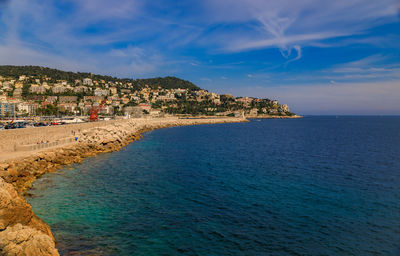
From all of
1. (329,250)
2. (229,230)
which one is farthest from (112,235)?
(329,250)

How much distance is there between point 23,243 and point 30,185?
11985 mm

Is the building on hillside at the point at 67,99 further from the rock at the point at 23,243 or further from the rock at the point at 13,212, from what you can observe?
the rock at the point at 23,243

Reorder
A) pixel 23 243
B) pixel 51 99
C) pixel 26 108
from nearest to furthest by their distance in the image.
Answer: pixel 23 243 → pixel 26 108 → pixel 51 99

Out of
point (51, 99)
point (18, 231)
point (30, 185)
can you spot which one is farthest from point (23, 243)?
point (51, 99)

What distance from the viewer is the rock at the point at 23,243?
7719 mm

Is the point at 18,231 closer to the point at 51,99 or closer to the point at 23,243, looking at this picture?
the point at 23,243

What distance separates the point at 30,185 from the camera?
18.0m

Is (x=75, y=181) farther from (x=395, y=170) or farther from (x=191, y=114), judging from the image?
(x=191, y=114)

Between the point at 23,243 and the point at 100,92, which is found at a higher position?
the point at 100,92

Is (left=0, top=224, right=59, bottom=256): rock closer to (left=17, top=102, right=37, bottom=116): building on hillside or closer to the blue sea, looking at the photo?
the blue sea

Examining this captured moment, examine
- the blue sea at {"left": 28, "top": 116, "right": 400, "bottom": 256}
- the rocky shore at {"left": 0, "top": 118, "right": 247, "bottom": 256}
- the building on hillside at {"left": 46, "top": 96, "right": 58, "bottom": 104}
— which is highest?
the building on hillside at {"left": 46, "top": 96, "right": 58, "bottom": 104}

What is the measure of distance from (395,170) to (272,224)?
20563 mm

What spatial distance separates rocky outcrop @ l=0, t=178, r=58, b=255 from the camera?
7.84 meters

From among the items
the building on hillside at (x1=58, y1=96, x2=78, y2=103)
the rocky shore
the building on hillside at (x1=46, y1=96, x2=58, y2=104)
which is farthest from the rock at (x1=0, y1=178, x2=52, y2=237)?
the building on hillside at (x1=58, y1=96, x2=78, y2=103)
